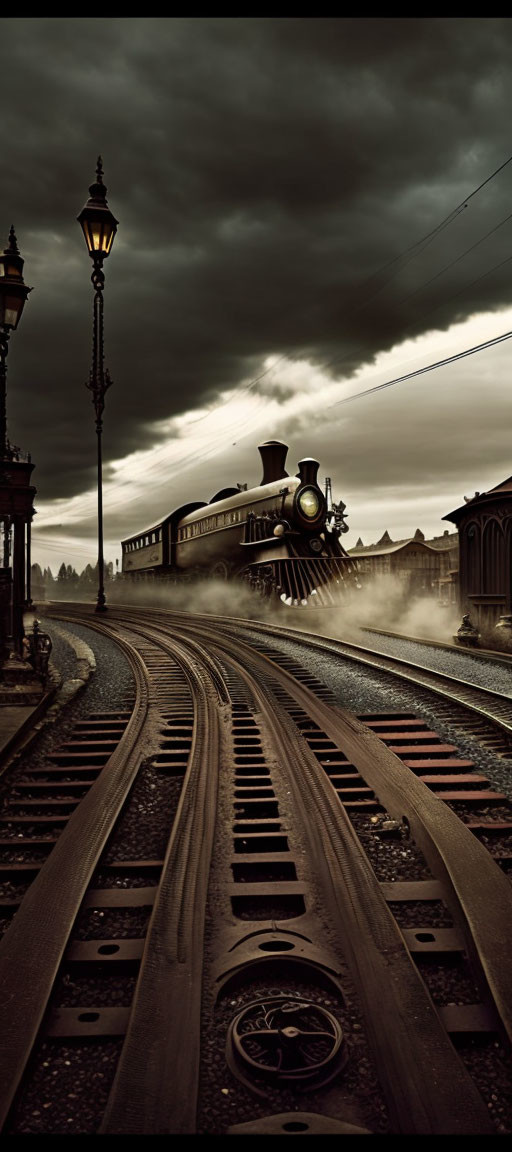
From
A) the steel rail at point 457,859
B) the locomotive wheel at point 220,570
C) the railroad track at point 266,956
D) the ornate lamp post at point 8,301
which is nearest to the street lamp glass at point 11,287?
the ornate lamp post at point 8,301

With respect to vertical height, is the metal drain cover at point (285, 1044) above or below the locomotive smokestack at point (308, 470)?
below

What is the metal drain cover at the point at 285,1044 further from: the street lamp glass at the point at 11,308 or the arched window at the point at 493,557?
the arched window at the point at 493,557

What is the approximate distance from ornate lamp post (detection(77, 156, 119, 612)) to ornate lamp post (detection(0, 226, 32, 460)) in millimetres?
8025

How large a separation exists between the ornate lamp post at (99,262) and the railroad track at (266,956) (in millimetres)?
15145

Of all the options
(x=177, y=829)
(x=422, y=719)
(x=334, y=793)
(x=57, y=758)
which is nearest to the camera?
(x=177, y=829)

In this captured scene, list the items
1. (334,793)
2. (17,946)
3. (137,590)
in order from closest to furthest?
(17,946)
(334,793)
(137,590)

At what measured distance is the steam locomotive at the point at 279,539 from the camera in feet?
58.8

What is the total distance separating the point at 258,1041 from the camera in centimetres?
204

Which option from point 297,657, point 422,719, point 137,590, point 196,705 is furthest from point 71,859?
point 137,590

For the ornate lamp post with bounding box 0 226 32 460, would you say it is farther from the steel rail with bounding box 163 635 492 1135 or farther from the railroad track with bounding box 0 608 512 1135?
the steel rail with bounding box 163 635 492 1135

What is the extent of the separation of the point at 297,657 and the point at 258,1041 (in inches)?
343

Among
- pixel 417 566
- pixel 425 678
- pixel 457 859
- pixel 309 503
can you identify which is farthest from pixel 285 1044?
pixel 417 566

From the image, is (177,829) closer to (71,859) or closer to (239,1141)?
(71,859)

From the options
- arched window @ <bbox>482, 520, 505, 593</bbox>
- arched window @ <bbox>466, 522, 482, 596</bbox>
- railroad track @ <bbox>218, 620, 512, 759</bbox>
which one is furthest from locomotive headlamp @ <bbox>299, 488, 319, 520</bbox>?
railroad track @ <bbox>218, 620, 512, 759</bbox>
